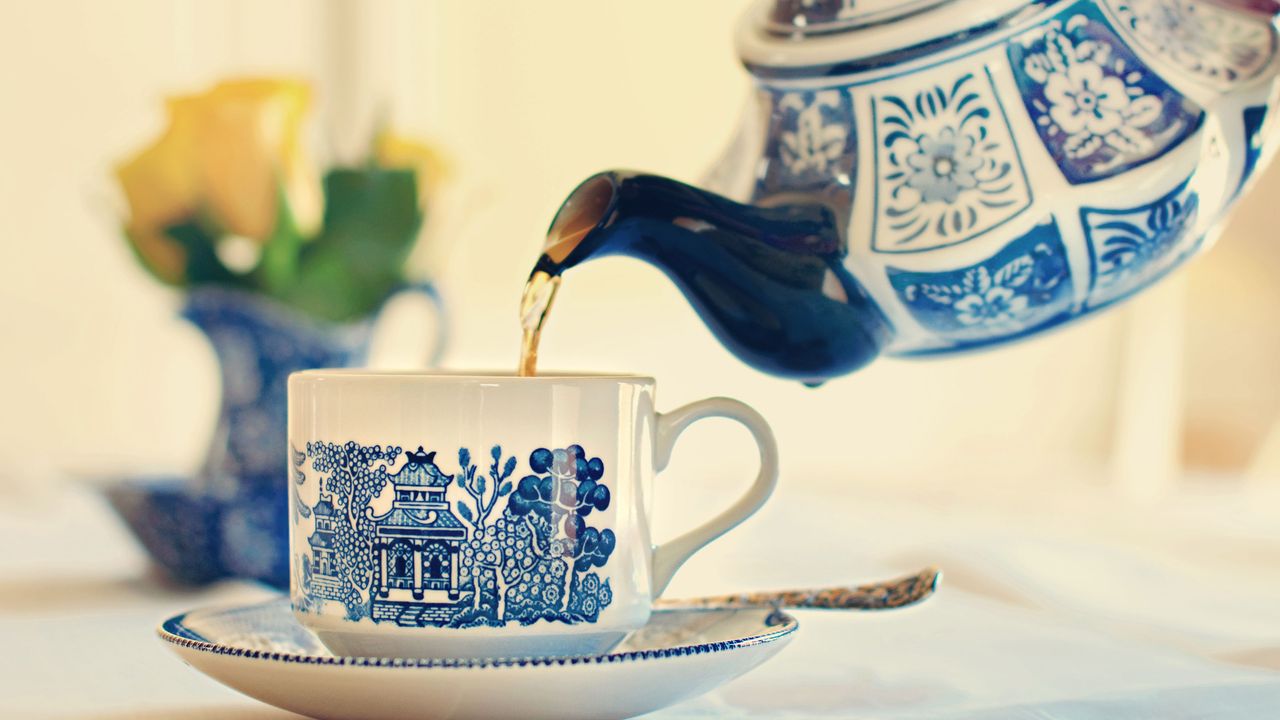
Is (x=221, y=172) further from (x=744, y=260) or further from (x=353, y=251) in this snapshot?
(x=744, y=260)

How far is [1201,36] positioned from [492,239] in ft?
6.91

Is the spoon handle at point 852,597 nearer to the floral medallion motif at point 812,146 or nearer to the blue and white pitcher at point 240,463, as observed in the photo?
the floral medallion motif at point 812,146

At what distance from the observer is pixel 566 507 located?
1.43ft

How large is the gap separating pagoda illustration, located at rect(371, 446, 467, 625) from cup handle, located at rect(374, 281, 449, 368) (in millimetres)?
452

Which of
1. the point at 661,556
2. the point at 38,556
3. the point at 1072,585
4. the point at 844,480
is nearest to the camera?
the point at 661,556

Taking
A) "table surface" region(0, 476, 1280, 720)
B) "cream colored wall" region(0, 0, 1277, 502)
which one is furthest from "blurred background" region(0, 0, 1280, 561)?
"table surface" region(0, 476, 1280, 720)

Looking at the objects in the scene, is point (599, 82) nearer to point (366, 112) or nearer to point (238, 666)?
point (366, 112)

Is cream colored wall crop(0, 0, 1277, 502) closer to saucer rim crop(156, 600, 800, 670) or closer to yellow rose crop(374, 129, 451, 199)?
yellow rose crop(374, 129, 451, 199)

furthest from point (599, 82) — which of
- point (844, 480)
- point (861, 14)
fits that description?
point (861, 14)

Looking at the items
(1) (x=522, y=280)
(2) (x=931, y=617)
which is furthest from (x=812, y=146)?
(1) (x=522, y=280)

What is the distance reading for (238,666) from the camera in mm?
388

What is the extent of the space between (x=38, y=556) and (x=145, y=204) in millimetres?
238

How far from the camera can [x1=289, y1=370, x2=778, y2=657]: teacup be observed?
0.42 meters

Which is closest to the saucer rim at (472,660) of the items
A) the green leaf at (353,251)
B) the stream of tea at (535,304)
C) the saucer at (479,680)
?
the saucer at (479,680)
